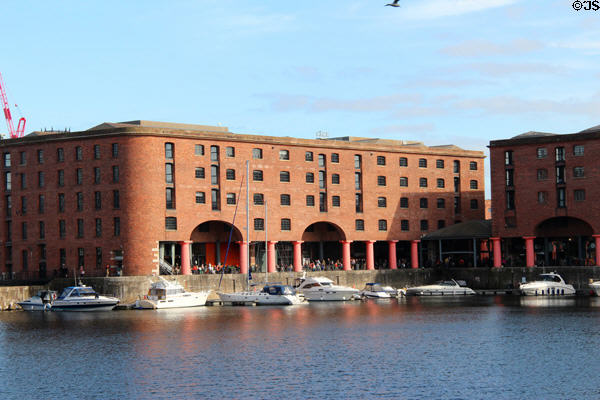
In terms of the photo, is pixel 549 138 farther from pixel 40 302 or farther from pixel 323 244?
pixel 40 302

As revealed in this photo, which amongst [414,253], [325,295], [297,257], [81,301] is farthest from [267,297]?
[414,253]

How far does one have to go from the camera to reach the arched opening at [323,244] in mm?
125938

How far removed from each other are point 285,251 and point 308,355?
63141 mm

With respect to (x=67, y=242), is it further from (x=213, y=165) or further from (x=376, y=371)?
(x=376, y=371)

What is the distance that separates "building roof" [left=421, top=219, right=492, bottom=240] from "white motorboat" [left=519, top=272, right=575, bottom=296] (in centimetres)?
1349

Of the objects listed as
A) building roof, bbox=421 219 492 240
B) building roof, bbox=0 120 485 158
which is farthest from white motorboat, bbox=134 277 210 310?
building roof, bbox=421 219 492 240

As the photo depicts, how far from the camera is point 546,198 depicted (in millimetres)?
117562

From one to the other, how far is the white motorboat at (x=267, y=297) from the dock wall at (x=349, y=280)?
3.84 meters

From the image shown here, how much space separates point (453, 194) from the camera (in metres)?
135

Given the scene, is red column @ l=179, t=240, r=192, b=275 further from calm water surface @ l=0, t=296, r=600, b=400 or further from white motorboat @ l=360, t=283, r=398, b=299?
white motorboat @ l=360, t=283, r=398, b=299

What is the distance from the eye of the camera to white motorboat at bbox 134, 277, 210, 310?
99.4m

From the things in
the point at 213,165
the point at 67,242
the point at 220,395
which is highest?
the point at 213,165

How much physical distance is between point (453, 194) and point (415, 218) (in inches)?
290

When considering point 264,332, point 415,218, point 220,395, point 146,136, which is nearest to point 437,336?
point 264,332
